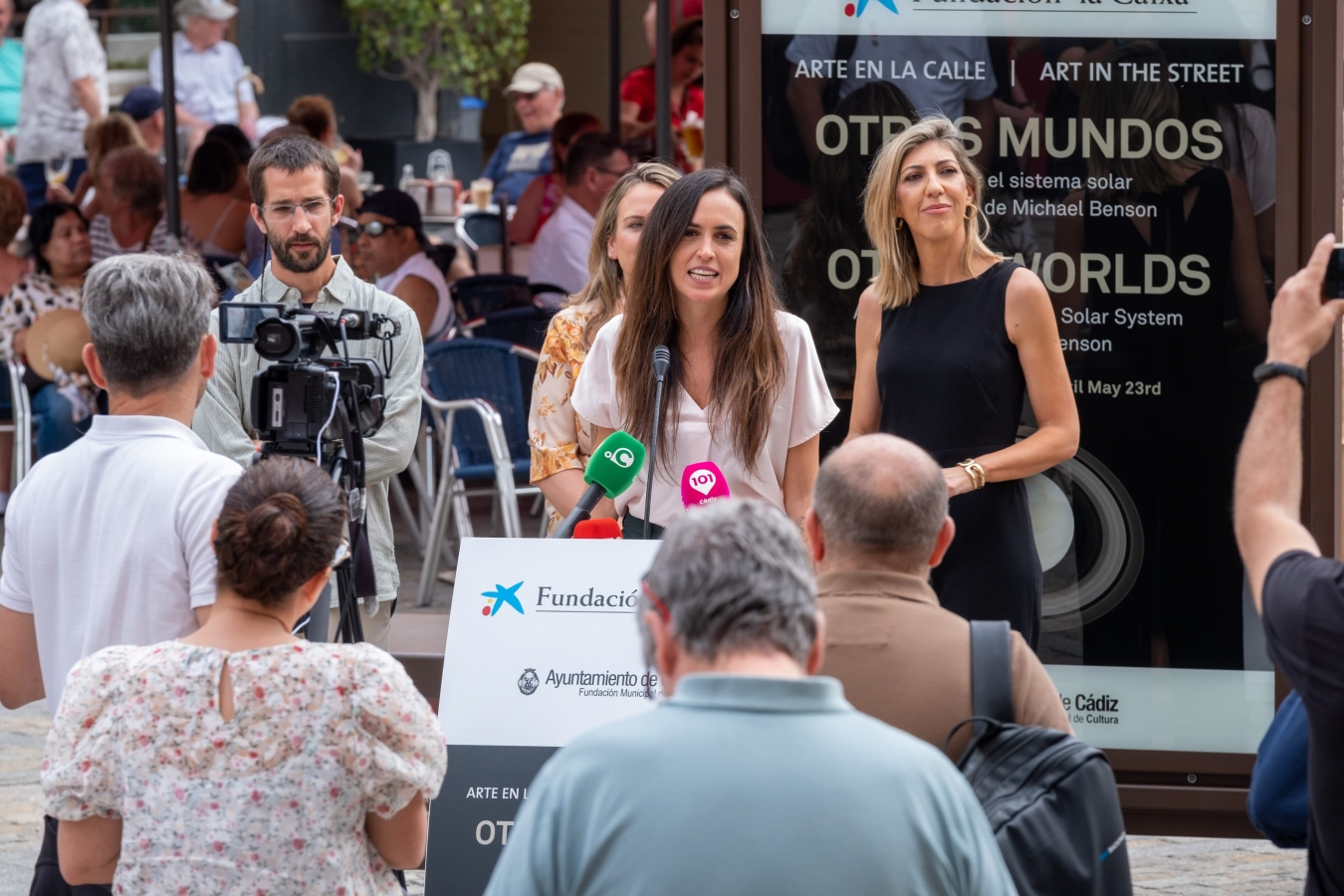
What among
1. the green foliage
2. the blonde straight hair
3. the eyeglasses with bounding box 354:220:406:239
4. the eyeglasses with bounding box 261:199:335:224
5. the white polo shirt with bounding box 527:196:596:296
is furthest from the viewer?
the green foliage

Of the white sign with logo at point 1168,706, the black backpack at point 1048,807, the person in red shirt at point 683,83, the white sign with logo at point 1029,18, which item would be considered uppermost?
the person in red shirt at point 683,83

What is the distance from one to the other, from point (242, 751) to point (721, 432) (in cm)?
156

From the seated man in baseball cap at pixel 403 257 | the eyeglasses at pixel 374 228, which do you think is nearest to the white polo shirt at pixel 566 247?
the seated man in baseball cap at pixel 403 257

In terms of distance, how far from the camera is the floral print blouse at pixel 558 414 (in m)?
4.07

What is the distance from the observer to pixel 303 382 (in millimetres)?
3223

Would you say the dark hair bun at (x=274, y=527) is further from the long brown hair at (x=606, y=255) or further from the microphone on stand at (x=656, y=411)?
the long brown hair at (x=606, y=255)

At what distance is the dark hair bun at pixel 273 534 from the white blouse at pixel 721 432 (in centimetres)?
123

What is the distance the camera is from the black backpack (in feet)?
7.34

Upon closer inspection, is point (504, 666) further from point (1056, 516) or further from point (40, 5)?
point (40, 5)

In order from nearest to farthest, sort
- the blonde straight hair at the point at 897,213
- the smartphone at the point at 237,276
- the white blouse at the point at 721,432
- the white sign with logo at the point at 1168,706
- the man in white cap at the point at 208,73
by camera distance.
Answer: the white blouse at the point at 721,432 < the blonde straight hair at the point at 897,213 < the white sign with logo at the point at 1168,706 < the smartphone at the point at 237,276 < the man in white cap at the point at 208,73

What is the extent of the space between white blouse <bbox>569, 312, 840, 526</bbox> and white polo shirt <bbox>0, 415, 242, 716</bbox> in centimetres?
112

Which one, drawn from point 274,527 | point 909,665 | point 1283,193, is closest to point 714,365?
point 909,665

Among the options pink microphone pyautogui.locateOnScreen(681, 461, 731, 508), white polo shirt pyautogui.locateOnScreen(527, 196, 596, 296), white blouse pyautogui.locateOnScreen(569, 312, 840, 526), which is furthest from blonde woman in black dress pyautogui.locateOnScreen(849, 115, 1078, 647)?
white polo shirt pyautogui.locateOnScreen(527, 196, 596, 296)

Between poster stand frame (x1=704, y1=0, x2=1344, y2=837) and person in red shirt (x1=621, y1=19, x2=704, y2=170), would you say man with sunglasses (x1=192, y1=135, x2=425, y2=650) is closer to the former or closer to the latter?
poster stand frame (x1=704, y1=0, x2=1344, y2=837)
